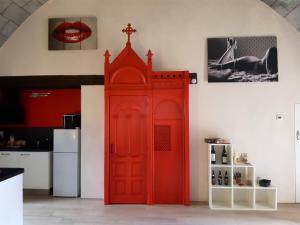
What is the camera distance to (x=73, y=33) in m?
5.19

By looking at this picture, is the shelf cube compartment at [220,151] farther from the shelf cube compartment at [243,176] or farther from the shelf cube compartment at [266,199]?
the shelf cube compartment at [266,199]

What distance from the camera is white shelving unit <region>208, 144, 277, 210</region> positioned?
4.48 metres

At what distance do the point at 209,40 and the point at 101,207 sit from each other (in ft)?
11.9

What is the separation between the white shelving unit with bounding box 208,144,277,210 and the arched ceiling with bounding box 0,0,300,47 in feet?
8.49

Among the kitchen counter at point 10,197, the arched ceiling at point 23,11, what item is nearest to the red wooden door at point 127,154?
the kitchen counter at point 10,197

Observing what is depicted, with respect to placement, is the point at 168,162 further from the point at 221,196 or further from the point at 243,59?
the point at 243,59

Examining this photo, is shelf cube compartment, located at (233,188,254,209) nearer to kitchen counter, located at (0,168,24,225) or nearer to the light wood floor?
the light wood floor

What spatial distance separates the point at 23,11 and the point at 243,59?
430 centimetres

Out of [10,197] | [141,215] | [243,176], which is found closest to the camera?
[10,197]

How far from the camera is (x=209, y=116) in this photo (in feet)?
16.3

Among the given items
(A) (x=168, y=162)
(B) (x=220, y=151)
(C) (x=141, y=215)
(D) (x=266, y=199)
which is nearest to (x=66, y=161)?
(C) (x=141, y=215)

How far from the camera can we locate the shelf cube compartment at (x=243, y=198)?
4.51 m

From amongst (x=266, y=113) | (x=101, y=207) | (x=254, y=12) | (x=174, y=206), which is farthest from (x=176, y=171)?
(x=254, y=12)

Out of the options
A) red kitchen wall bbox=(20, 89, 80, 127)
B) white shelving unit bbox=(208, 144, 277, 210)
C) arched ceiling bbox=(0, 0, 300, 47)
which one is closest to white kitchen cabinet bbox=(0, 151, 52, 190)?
red kitchen wall bbox=(20, 89, 80, 127)
